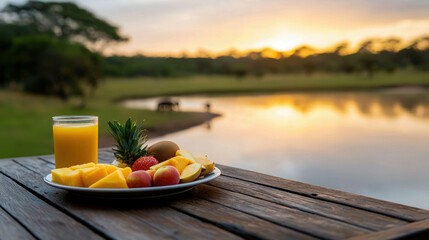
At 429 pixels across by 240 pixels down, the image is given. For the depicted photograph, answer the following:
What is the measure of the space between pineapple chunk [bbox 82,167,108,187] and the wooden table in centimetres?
5

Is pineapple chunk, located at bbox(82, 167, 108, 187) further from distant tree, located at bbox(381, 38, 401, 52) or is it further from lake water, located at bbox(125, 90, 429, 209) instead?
distant tree, located at bbox(381, 38, 401, 52)

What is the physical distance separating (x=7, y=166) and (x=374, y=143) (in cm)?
1416

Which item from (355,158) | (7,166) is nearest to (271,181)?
(7,166)

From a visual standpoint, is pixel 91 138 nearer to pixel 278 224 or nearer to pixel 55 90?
pixel 278 224

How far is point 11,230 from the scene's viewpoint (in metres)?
1.08

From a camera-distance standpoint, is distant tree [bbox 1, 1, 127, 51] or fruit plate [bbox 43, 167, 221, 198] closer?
fruit plate [bbox 43, 167, 221, 198]

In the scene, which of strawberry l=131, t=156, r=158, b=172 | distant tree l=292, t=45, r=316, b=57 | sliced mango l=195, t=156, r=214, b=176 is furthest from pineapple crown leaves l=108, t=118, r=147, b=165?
distant tree l=292, t=45, r=316, b=57

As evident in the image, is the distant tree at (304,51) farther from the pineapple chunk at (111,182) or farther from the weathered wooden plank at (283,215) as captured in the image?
the pineapple chunk at (111,182)

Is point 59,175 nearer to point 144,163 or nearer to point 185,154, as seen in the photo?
point 144,163

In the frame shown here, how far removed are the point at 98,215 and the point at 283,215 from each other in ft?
1.53

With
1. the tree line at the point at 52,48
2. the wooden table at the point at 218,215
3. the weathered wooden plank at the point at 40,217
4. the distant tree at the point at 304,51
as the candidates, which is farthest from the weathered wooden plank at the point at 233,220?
the distant tree at the point at 304,51

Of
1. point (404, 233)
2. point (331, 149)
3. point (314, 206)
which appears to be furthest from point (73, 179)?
point (331, 149)

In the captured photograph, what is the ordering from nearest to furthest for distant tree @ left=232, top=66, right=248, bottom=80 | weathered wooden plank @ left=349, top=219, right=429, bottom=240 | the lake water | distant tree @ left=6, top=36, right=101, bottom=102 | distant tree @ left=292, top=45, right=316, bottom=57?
weathered wooden plank @ left=349, top=219, right=429, bottom=240, the lake water, distant tree @ left=6, top=36, right=101, bottom=102, distant tree @ left=232, top=66, right=248, bottom=80, distant tree @ left=292, top=45, right=316, bottom=57

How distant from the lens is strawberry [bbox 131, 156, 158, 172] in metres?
1.49
